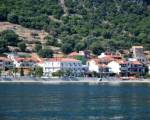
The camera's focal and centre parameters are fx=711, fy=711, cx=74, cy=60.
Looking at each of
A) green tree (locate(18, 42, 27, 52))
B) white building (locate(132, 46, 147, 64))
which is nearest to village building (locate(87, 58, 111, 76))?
white building (locate(132, 46, 147, 64))

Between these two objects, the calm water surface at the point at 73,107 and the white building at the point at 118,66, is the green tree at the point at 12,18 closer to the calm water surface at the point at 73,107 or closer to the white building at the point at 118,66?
the white building at the point at 118,66

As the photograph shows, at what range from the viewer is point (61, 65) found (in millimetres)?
149250

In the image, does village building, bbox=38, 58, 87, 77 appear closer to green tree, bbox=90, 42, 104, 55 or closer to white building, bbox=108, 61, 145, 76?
white building, bbox=108, 61, 145, 76

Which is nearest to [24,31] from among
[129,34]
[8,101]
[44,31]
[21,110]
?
[44,31]

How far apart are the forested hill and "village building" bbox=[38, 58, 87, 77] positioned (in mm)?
9124

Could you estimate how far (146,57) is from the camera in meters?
170

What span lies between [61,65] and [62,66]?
92 centimetres

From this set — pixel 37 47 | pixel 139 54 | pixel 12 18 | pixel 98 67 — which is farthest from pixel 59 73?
pixel 12 18

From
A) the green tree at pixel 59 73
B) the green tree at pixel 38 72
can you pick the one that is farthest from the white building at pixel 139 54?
the green tree at pixel 38 72

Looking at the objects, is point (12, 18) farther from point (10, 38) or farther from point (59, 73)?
→ point (59, 73)

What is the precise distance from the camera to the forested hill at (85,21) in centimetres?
16699

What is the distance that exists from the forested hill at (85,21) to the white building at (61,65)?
9126mm

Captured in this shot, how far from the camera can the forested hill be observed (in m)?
167

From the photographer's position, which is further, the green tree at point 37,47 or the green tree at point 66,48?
the green tree at point 66,48
